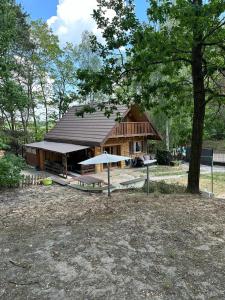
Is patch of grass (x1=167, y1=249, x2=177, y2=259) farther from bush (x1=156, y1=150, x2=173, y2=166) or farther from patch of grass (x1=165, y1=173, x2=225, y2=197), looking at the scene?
bush (x1=156, y1=150, x2=173, y2=166)

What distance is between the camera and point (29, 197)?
9.42m

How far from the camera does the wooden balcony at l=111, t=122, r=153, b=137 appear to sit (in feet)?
77.3

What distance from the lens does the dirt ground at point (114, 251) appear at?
13.0 feet

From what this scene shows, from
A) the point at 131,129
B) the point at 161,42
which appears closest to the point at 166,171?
the point at 131,129

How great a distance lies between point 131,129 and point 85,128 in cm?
384

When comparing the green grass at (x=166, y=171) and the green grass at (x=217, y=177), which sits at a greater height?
the green grass at (x=166, y=171)

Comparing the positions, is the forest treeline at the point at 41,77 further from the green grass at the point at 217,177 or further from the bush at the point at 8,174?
the bush at the point at 8,174

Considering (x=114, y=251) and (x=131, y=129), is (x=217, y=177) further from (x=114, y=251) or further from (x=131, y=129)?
(x=114, y=251)

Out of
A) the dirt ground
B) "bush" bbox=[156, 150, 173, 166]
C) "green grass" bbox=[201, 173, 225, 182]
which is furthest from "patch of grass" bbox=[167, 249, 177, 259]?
"bush" bbox=[156, 150, 173, 166]

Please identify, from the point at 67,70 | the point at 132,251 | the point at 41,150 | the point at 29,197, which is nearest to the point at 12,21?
the point at 29,197

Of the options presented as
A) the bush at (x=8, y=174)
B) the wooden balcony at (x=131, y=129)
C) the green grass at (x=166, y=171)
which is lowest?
the green grass at (x=166, y=171)

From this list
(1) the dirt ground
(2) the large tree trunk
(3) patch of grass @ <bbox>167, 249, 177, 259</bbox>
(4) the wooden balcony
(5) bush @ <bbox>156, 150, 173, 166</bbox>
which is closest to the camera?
(1) the dirt ground

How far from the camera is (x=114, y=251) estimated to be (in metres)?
4.94

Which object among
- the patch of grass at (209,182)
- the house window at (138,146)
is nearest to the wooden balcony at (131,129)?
the house window at (138,146)
